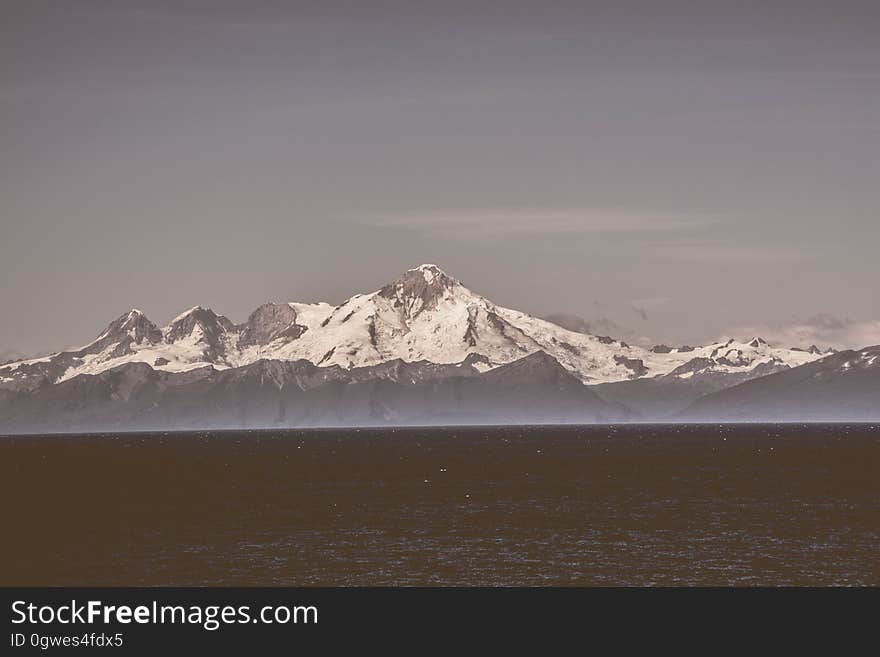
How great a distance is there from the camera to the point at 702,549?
106250 millimetres
